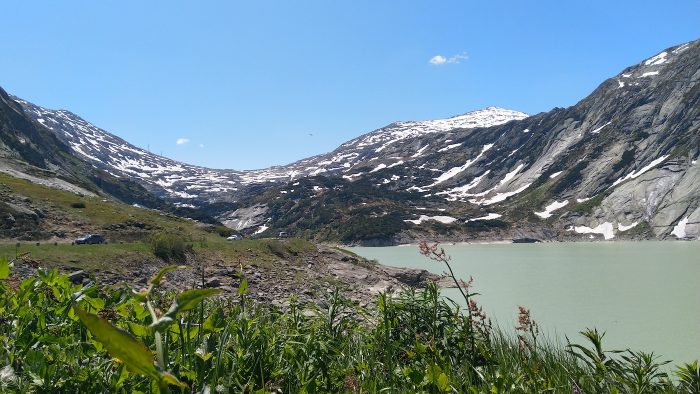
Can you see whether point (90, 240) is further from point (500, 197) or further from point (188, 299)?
point (500, 197)

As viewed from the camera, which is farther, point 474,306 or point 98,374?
point 474,306

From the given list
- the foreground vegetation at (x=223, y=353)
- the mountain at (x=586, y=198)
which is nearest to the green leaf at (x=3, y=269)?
the foreground vegetation at (x=223, y=353)

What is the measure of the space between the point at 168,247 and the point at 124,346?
1266 inches

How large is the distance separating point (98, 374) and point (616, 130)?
662 feet

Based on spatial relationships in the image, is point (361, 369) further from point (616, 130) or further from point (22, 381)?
point (616, 130)

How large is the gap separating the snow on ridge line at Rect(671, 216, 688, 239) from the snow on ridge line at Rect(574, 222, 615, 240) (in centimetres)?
1549

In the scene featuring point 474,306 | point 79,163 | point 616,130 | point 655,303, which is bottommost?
point 655,303

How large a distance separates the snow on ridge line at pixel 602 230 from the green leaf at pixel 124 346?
489ft

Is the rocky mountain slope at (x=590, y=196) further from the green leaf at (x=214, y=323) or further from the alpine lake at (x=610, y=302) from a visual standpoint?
the green leaf at (x=214, y=323)

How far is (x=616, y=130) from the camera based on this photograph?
6801 inches

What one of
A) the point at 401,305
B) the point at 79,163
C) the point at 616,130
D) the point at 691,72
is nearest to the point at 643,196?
the point at 616,130

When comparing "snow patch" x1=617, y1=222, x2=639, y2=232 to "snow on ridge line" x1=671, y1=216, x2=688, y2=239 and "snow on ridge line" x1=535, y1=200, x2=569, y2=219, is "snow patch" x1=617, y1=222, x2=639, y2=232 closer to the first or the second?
"snow on ridge line" x1=671, y1=216, x2=688, y2=239

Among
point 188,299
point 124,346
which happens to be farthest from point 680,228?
point 124,346

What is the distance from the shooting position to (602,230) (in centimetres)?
13350
